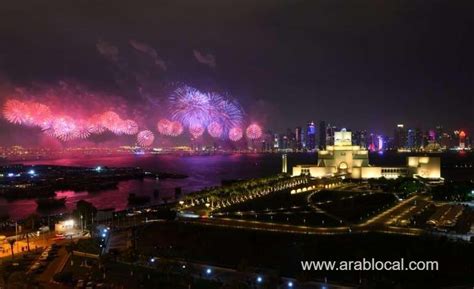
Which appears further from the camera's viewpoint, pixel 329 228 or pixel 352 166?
pixel 352 166

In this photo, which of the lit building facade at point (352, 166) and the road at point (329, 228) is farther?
the lit building facade at point (352, 166)

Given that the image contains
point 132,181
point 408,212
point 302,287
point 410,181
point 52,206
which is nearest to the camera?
point 302,287

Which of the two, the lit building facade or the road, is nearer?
the road

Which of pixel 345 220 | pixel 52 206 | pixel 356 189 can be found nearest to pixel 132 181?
pixel 52 206

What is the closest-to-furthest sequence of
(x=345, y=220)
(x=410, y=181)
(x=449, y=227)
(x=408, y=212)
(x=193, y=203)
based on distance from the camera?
1. (x=449, y=227)
2. (x=345, y=220)
3. (x=408, y=212)
4. (x=193, y=203)
5. (x=410, y=181)

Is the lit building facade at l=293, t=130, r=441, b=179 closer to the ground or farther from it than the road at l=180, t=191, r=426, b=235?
farther from it

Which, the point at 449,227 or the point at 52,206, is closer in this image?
the point at 449,227

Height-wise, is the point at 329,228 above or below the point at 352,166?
below

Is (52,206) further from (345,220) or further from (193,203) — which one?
(345,220)
